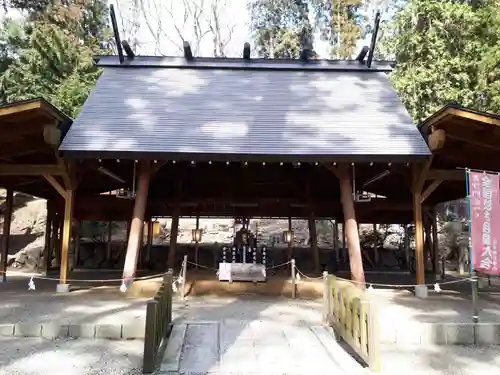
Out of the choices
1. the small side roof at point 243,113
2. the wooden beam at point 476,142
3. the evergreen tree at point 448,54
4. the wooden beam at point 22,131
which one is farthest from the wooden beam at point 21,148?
the evergreen tree at point 448,54

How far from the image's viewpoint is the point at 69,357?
15.3 ft

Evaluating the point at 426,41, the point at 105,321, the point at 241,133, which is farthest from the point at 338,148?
the point at 426,41

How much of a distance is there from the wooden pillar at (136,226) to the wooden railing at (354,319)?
4.21 metres

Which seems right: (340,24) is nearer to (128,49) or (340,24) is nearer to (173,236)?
(128,49)

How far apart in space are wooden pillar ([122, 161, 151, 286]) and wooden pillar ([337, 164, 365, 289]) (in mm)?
4262

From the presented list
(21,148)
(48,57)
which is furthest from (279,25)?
(21,148)

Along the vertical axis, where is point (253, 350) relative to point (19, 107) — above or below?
below

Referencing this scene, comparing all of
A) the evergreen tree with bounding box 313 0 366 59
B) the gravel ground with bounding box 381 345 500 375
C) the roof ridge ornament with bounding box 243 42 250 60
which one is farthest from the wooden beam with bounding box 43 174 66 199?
the evergreen tree with bounding box 313 0 366 59

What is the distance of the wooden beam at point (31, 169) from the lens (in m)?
8.70

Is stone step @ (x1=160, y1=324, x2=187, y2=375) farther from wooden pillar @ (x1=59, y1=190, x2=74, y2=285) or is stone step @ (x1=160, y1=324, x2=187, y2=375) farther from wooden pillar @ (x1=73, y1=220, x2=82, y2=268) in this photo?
wooden pillar @ (x1=73, y1=220, x2=82, y2=268)

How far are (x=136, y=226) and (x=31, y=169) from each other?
280 cm

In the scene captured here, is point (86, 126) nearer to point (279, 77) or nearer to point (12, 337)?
point (12, 337)

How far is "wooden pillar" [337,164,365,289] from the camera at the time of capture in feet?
27.1

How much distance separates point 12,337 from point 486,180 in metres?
7.66
